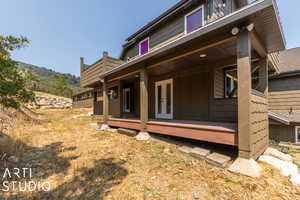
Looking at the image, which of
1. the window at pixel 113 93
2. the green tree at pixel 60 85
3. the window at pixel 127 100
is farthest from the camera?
the green tree at pixel 60 85

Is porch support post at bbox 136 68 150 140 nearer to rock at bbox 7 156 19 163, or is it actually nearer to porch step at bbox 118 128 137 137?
porch step at bbox 118 128 137 137

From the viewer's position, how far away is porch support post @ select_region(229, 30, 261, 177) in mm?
2610

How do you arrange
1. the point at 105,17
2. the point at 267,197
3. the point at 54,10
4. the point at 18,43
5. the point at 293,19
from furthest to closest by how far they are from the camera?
the point at 105,17 < the point at 54,10 < the point at 293,19 < the point at 18,43 < the point at 267,197

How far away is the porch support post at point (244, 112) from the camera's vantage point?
2.61 m

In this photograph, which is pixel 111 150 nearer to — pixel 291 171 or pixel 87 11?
pixel 291 171

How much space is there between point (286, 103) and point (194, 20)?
19.1ft

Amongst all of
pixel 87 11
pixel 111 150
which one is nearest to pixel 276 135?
pixel 111 150

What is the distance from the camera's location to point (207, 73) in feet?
17.5

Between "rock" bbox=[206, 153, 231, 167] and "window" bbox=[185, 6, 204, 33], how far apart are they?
5113 mm

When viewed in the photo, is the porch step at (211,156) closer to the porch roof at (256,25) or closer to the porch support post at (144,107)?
the porch support post at (144,107)

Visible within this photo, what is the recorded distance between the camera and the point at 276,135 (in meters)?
5.95

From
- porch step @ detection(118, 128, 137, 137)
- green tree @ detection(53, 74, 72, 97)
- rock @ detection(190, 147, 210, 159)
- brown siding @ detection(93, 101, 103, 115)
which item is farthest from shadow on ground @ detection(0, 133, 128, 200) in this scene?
Answer: green tree @ detection(53, 74, 72, 97)

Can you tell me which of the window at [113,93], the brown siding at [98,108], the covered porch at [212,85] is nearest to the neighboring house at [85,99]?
the brown siding at [98,108]

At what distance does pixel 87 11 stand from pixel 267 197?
11721mm
